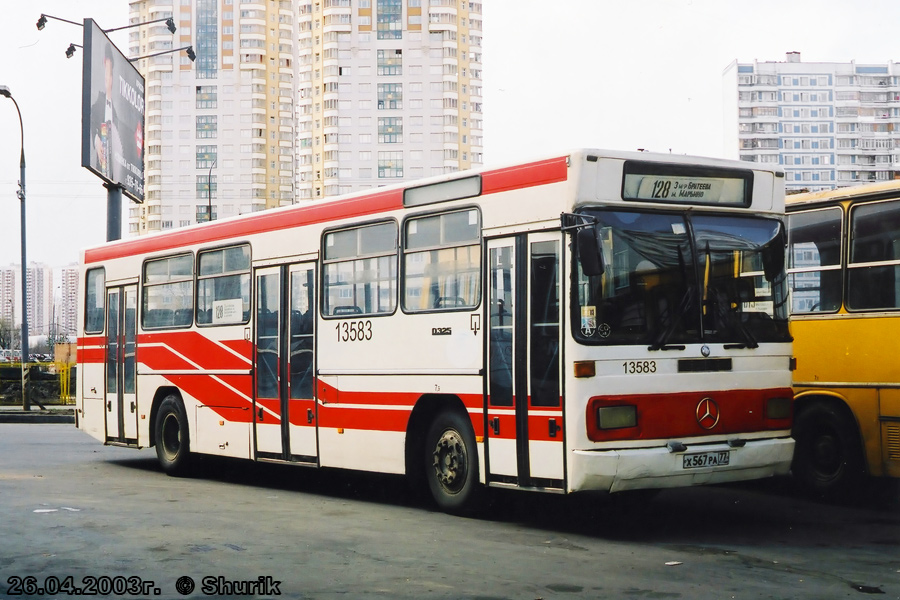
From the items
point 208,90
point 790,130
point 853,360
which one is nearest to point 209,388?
point 853,360

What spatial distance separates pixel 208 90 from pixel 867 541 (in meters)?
132

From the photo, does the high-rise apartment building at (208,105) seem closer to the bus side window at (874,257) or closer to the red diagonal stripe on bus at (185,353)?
the red diagonal stripe on bus at (185,353)

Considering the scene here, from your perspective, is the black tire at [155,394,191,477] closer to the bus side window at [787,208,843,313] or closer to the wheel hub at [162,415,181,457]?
the wheel hub at [162,415,181,457]

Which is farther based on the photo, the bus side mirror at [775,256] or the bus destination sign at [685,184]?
the bus side mirror at [775,256]

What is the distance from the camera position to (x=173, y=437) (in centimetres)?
1526

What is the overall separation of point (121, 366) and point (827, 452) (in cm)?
932

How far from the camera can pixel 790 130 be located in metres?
163

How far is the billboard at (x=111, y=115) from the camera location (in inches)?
1038

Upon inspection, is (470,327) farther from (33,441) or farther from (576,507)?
(33,441)

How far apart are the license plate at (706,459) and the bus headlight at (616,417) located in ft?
1.74

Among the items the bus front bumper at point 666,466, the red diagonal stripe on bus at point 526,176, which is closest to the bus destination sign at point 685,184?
the red diagonal stripe on bus at point 526,176

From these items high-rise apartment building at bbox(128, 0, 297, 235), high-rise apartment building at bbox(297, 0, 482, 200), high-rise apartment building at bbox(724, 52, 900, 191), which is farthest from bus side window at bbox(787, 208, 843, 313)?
high-rise apartment building at bbox(724, 52, 900, 191)

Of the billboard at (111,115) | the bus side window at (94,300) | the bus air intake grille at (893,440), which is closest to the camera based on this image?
the bus air intake grille at (893,440)

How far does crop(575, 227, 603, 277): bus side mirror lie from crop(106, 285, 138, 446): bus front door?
28.1 ft
